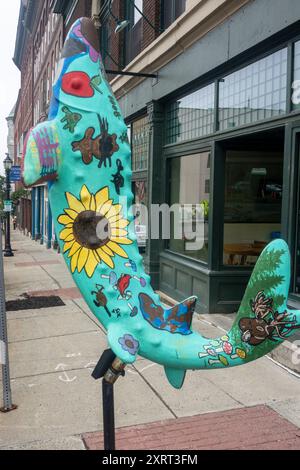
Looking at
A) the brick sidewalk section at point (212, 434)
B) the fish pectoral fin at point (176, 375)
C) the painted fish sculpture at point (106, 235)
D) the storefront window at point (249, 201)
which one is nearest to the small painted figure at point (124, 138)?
the painted fish sculpture at point (106, 235)

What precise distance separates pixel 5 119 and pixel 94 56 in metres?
74.8

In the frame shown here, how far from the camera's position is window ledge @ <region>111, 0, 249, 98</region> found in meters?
6.76

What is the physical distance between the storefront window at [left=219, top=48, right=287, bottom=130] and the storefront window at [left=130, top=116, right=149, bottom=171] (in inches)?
134

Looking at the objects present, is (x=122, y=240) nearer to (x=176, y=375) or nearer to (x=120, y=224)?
(x=120, y=224)

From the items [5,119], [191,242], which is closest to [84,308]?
[191,242]

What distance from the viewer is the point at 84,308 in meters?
8.80

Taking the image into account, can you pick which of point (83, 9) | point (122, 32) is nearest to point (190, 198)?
point (122, 32)

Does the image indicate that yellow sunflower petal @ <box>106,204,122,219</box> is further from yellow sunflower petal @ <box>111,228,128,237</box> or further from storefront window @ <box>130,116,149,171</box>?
storefront window @ <box>130,116,149,171</box>

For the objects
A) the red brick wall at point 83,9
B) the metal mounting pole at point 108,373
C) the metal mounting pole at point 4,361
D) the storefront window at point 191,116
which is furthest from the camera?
the red brick wall at point 83,9

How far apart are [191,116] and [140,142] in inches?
111

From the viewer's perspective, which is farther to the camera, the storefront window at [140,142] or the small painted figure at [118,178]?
the storefront window at [140,142]

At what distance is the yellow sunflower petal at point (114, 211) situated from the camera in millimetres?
2377

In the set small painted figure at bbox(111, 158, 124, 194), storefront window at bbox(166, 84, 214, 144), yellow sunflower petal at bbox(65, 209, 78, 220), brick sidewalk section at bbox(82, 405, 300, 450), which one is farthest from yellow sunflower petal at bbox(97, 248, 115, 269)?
storefront window at bbox(166, 84, 214, 144)

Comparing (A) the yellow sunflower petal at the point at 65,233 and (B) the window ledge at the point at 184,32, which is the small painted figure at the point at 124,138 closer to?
(A) the yellow sunflower petal at the point at 65,233
